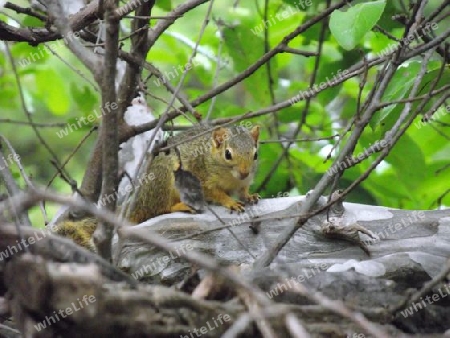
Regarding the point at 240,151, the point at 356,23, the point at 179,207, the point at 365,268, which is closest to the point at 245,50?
the point at 240,151

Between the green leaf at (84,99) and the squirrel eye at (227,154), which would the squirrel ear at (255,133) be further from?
the green leaf at (84,99)

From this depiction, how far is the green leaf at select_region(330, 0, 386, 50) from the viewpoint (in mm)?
2838

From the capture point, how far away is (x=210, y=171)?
479 centimetres

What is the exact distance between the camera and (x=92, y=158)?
384 cm

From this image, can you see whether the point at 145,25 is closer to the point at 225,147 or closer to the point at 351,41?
the point at 351,41

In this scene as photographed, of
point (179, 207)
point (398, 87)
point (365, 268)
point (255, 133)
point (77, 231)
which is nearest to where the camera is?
point (365, 268)

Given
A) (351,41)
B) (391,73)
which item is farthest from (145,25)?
(391,73)

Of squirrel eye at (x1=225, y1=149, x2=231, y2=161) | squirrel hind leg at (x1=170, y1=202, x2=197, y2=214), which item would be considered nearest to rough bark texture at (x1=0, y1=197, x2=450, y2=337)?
squirrel hind leg at (x1=170, y1=202, x2=197, y2=214)

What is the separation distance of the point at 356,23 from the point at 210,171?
2098 millimetres

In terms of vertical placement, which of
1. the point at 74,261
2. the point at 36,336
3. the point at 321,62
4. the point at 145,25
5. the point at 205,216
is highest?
the point at 321,62

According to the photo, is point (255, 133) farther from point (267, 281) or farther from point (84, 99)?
point (267, 281)

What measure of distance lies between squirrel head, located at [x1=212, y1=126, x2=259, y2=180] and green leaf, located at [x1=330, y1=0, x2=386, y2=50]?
67.2 inches

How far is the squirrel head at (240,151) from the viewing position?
453cm

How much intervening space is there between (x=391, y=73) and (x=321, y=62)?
80.6 inches
